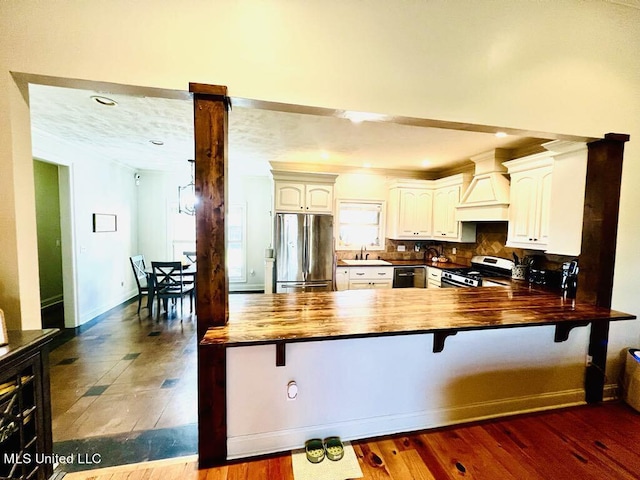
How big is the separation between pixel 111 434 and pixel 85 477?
43 cm

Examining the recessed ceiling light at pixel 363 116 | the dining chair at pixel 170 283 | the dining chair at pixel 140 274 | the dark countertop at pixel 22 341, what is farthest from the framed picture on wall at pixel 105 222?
the recessed ceiling light at pixel 363 116

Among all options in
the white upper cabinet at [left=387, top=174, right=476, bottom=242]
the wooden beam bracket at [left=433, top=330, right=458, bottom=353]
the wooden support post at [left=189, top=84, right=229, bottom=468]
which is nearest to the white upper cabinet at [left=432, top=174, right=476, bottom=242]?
the white upper cabinet at [left=387, top=174, right=476, bottom=242]

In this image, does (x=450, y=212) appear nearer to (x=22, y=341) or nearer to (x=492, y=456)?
(x=492, y=456)

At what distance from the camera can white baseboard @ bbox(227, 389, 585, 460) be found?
168 centimetres

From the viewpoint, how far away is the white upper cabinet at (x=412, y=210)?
15.6 feet

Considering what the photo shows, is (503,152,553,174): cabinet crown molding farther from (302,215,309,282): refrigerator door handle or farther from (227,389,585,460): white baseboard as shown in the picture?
(302,215,309,282): refrigerator door handle

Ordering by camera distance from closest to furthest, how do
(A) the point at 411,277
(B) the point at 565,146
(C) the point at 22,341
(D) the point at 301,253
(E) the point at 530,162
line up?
(C) the point at 22,341, (B) the point at 565,146, (E) the point at 530,162, (D) the point at 301,253, (A) the point at 411,277

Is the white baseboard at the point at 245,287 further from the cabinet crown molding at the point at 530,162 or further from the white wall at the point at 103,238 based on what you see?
the cabinet crown molding at the point at 530,162

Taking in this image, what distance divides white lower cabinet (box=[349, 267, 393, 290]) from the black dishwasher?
228mm

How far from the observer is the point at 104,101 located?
7.80ft

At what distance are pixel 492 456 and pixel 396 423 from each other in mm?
592

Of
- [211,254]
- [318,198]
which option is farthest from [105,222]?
[211,254]

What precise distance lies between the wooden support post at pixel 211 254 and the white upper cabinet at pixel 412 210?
378 centimetres

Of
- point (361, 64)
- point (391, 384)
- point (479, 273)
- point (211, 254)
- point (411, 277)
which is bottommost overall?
point (391, 384)
